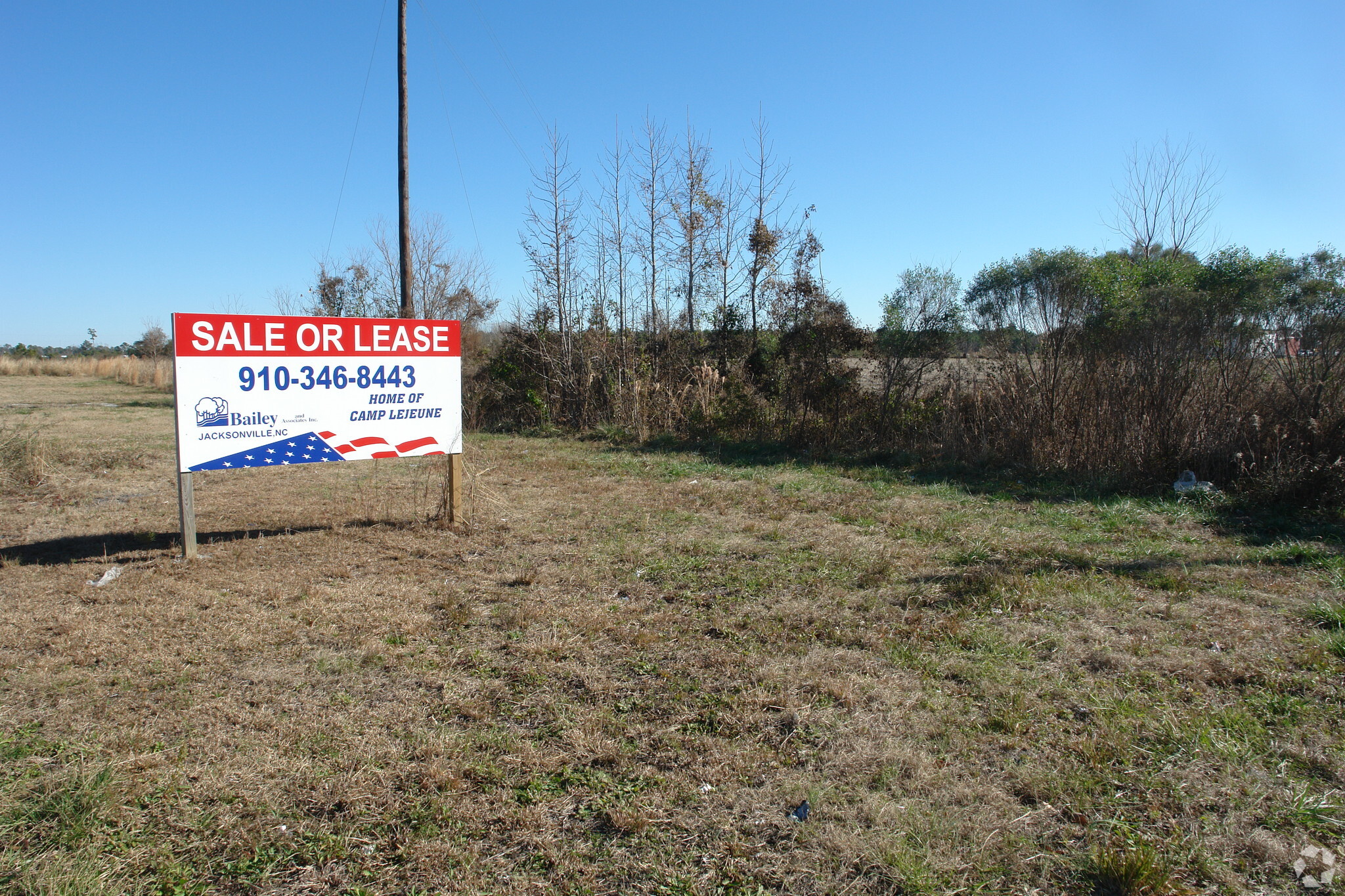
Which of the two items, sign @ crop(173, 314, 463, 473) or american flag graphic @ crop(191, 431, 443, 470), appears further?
american flag graphic @ crop(191, 431, 443, 470)

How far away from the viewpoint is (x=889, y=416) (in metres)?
12.7

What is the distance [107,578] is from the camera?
5887 millimetres

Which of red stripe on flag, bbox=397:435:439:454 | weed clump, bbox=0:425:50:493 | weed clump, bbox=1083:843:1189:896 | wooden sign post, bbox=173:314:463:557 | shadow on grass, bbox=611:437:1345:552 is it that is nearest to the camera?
weed clump, bbox=1083:843:1189:896

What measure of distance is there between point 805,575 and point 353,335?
4.82 meters

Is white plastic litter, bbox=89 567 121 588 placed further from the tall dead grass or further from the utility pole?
the tall dead grass

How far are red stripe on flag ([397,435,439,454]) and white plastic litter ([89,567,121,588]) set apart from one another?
8.21 ft

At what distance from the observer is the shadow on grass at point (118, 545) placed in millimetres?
6488

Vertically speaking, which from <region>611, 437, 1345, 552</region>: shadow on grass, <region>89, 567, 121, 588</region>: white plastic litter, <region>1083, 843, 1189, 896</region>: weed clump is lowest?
<region>1083, 843, 1189, 896</region>: weed clump

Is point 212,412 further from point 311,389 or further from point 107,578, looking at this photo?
point 107,578

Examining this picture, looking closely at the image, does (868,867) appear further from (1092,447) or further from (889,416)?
(889,416)

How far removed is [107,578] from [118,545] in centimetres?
130

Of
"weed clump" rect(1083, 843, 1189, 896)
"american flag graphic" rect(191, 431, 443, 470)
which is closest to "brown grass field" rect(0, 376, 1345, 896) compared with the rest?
"weed clump" rect(1083, 843, 1189, 896)

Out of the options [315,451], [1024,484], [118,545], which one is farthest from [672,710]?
[1024,484]

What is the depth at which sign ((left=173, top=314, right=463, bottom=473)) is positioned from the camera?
641 cm
